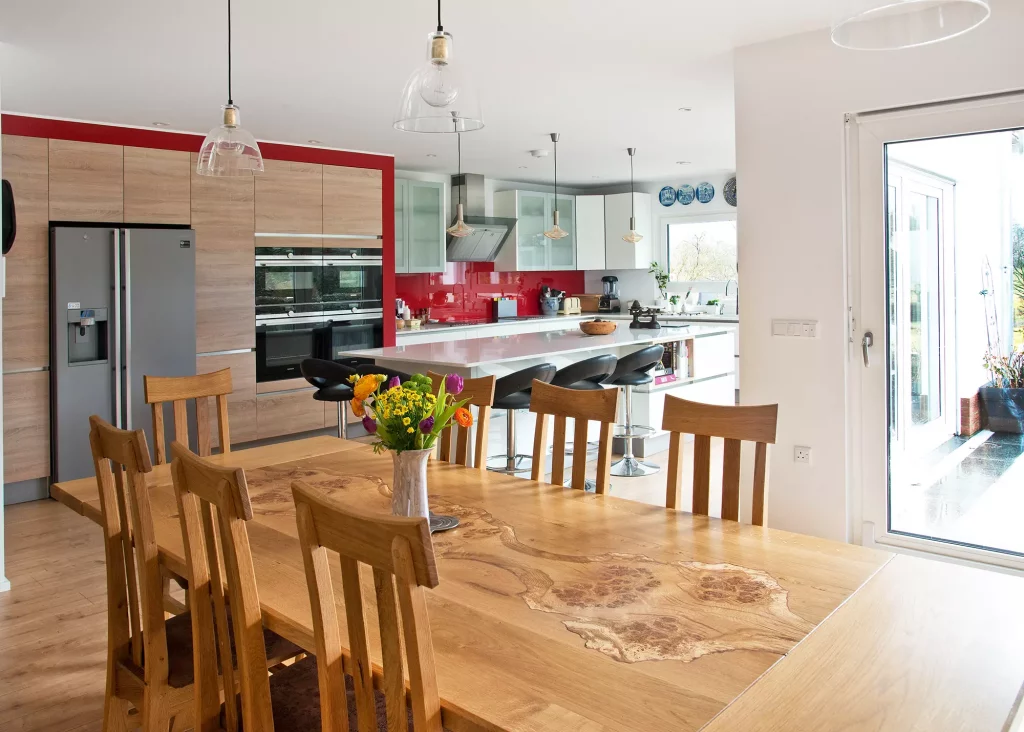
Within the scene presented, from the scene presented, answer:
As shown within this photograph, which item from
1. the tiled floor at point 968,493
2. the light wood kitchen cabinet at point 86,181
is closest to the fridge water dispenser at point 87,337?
the light wood kitchen cabinet at point 86,181

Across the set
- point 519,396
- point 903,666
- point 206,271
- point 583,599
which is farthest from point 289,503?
point 206,271

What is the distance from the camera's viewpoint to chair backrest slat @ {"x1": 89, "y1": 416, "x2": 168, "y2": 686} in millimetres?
1944

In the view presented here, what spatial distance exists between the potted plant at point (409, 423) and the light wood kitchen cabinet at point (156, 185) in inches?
174

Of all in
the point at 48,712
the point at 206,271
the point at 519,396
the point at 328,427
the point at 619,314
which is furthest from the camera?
the point at 619,314

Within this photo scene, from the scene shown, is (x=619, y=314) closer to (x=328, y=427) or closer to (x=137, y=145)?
(x=328, y=427)

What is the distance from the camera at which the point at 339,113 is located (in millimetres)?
5539

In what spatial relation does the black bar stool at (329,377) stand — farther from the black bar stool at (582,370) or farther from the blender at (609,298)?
the blender at (609,298)

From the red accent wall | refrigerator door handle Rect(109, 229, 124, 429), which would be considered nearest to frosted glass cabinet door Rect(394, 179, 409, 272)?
the red accent wall

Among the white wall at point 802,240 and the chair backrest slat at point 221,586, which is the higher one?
the white wall at point 802,240

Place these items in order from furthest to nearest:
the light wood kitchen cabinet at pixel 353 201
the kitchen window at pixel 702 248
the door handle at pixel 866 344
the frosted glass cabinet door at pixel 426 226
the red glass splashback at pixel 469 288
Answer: the kitchen window at pixel 702 248 → the red glass splashback at pixel 469 288 → the frosted glass cabinet door at pixel 426 226 → the light wood kitchen cabinet at pixel 353 201 → the door handle at pixel 866 344

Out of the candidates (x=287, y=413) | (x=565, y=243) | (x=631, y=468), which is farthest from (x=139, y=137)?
(x=565, y=243)

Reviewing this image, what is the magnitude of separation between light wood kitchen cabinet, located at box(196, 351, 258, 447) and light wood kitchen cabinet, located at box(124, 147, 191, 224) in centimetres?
106

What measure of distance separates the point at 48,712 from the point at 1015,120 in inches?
166

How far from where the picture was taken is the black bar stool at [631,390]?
212 inches
